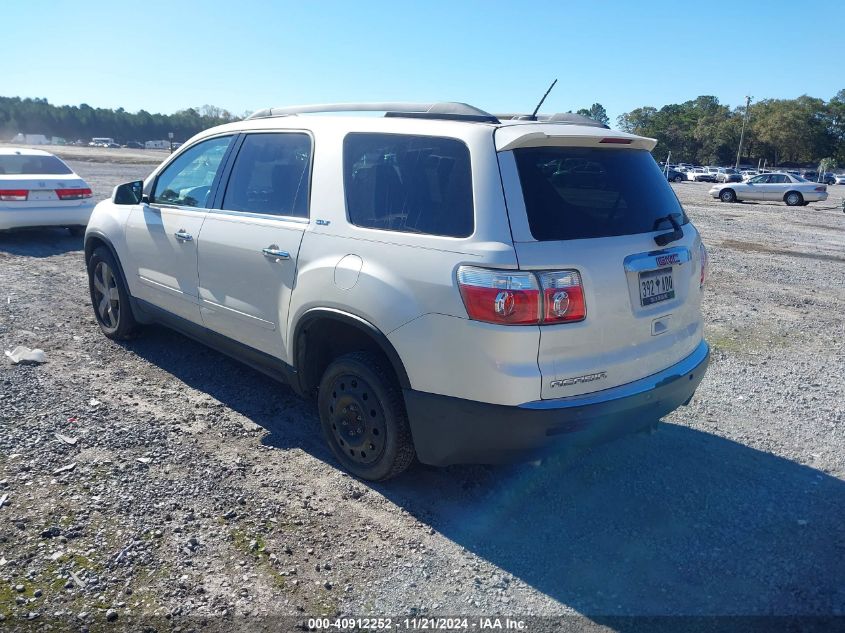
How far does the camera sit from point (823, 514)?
11.8 feet

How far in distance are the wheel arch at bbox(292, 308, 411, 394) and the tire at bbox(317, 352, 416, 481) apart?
11cm

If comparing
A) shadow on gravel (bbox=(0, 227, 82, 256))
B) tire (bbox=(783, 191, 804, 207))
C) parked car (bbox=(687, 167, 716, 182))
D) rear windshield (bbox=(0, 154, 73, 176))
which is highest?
rear windshield (bbox=(0, 154, 73, 176))

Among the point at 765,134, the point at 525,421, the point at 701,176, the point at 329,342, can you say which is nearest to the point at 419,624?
the point at 525,421

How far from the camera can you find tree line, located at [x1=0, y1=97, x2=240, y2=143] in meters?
121

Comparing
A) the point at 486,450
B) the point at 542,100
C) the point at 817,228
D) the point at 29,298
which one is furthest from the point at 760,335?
the point at 817,228

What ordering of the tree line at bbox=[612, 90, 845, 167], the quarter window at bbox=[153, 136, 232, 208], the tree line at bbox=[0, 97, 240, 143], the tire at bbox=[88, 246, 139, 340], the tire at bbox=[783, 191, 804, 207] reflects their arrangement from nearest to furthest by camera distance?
the quarter window at bbox=[153, 136, 232, 208]
the tire at bbox=[88, 246, 139, 340]
the tire at bbox=[783, 191, 804, 207]
the tree line at bbox=[612, 90, 845, 167]
the tree line at bbox=[0, 97, 240, 143]

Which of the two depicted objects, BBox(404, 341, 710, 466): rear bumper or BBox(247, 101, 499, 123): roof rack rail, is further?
BBox(247, 101, 499, 123): roof rack rail

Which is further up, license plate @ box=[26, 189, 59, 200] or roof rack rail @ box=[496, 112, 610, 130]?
roof rack rail @ box=[496, 112, 610, 130]

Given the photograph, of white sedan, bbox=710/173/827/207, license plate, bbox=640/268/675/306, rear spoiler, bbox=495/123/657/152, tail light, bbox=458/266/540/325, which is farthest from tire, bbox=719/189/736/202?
tail light, bbox=458/266/540/325

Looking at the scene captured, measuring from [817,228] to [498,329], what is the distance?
778 inches

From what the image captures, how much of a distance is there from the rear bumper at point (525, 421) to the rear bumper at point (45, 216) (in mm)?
9570

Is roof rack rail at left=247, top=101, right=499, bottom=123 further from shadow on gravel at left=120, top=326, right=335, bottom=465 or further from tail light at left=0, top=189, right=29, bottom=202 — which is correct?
tail light at left=0, top=189, right=29, bottom=202

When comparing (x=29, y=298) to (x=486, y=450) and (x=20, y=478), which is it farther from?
(x=486, y=450)

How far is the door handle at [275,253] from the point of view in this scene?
3923 millimetres
